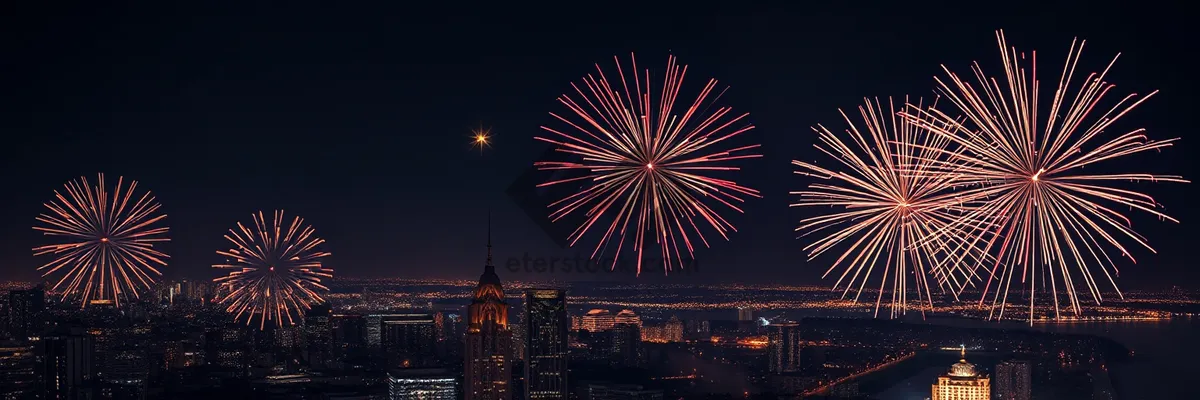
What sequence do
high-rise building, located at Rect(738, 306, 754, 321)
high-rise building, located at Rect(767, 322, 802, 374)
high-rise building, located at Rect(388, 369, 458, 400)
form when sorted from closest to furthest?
1. high-rise building, located at Rect(388, 369, 458, 400)
2. high-rise building, located at Rect(767, 322, 802, 374)
3. high-rise building, located at Rect(738, 306, 754, 321)

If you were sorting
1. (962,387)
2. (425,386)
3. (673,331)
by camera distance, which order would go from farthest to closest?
1. (673,331)
2. (425,386)
3. (962,387)

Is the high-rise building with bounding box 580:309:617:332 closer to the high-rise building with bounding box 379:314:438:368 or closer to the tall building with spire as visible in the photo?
the high-rise building with bounding box 379:314:438:368

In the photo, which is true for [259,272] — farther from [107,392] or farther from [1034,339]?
[1034,339]

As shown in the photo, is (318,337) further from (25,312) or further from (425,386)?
(425,386)

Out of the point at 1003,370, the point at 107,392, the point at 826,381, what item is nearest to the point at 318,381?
the point at 107,392

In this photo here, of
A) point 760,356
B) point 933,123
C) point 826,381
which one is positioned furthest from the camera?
point 760,356

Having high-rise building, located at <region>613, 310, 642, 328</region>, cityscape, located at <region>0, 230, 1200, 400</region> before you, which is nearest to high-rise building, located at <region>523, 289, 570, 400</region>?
cityscape, located at <region>0, 230, 1200, 400</region>

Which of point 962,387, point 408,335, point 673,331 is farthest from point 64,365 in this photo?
point 962,387
